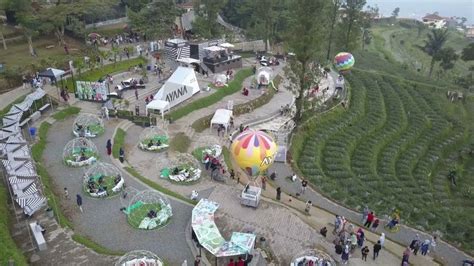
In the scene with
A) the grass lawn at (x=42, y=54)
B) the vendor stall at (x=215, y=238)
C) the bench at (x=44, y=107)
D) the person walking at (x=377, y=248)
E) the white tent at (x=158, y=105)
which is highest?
the grass lawn at (x=42, y=54)

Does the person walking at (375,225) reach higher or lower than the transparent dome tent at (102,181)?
lower

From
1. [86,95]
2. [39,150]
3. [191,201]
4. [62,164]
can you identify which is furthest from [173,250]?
[86,95]

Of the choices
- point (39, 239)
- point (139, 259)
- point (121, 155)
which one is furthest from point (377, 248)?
point (121, 155)

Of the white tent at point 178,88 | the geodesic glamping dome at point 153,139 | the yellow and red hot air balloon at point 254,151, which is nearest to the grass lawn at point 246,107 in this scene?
the white tent at point 178,88

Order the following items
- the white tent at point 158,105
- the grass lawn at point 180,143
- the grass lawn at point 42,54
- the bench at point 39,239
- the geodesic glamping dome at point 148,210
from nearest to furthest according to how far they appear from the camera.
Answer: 1. the bench at point 39,239
2. the geodesic glamping dome at point 148,210
3. the grass lawn at point 180,143
4. the white tent at point 158,105
5. the grass lawn at point 42,54

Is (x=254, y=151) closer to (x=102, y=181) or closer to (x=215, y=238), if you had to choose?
(x=215, y=238)

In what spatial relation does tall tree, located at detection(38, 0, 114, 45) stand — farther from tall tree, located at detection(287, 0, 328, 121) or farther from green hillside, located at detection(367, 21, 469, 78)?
green hillside, located at detection(367, 21, 469, 78)

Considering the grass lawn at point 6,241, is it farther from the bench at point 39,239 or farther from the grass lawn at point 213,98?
the grass lawn at point 213,98
